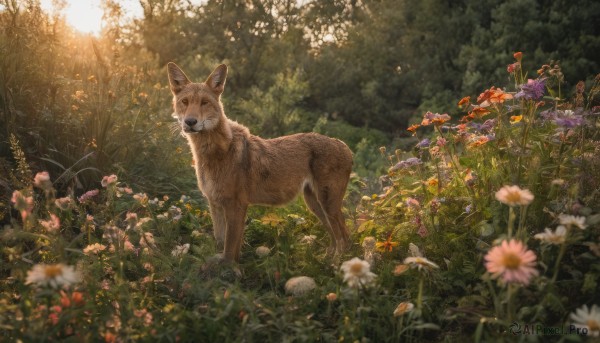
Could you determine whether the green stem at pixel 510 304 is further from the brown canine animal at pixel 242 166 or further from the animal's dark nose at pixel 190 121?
the animal's dark nose at pixel 190 121

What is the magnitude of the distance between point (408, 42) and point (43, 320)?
1498cm

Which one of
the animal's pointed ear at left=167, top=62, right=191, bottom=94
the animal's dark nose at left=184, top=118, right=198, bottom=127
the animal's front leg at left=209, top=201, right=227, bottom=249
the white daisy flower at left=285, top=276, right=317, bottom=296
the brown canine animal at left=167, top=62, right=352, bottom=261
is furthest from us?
the animal's pointed ear at left=167, top=62, right=191, bottom=94

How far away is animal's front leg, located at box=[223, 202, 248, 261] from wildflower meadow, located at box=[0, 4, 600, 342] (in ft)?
0.60

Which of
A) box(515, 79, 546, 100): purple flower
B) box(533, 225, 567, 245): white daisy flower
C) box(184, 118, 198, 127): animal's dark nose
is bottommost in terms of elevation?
box(533, 225, 567, 245): white daisy flower

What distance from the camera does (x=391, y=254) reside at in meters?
3.92

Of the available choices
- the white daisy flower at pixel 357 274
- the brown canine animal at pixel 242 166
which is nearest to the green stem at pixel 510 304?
the white daisy flower at pixel 357 274

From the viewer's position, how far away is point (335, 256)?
3.98 m

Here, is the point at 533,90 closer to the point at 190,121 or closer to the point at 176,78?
the point at 190,121

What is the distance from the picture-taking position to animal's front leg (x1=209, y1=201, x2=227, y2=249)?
182 inches

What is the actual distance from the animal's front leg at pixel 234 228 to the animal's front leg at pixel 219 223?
272 mm

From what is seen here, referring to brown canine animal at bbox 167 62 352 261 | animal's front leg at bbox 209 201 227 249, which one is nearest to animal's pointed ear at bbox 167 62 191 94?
brown canine animal at bbox 167 62 352 261

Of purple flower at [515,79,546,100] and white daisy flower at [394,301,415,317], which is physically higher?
purple flower at [515,79,546,100]

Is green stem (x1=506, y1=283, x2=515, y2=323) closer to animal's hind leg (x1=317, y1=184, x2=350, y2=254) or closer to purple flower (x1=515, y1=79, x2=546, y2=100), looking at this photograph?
purple flower (x1=515, y1=79, x2=546, y2=100)

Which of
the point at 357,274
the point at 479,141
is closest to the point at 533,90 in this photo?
the point at 479,141
